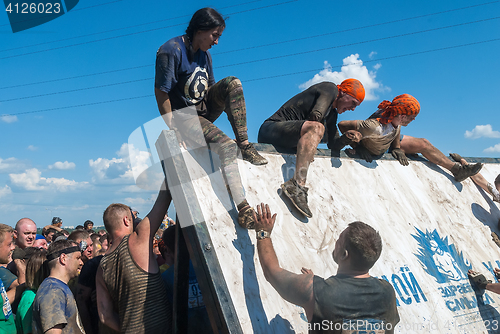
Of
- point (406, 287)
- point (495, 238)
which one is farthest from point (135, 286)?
point (495, 238)

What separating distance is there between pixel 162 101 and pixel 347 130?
8.30ft

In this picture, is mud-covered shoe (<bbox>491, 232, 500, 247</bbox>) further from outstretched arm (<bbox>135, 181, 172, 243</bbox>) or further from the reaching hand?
outstretched arm (<bbox>135, 181, 172, 243</bbox>)

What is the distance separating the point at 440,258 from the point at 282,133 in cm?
201

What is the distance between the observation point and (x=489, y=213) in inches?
177

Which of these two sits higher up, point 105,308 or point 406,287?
point 105,308

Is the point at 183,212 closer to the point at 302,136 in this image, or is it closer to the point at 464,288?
the point at 302,136

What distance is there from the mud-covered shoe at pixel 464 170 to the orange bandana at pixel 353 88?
187 centimetres

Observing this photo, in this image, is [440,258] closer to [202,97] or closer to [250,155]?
[250,155]

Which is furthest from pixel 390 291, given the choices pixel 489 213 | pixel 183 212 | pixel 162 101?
pixel 489 213

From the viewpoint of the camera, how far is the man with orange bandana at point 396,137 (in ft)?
14.0

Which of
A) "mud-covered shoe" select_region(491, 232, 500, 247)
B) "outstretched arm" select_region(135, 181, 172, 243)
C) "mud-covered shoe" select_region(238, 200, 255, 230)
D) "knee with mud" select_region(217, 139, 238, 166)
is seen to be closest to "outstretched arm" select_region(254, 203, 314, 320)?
"mud-covered shoe" select_region(238, 200, 255, 230)

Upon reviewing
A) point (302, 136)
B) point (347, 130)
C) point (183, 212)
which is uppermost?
point (347, 130)

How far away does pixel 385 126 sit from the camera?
14.5 ft

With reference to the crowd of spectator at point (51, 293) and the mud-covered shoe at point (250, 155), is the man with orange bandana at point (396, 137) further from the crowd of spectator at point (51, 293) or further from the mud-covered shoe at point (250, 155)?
the crowd of spectator at point (51, 293)
